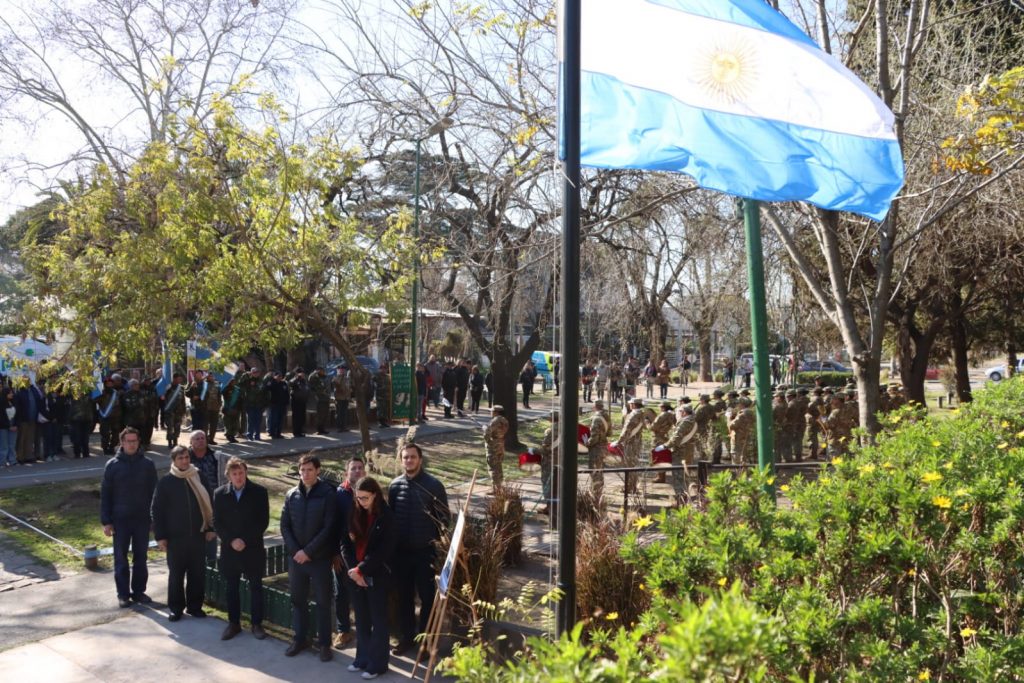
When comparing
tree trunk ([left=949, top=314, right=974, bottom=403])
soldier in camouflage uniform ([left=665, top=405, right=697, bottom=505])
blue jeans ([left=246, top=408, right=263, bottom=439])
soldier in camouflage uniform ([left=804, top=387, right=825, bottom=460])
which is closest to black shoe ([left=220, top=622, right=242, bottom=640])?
soldier in camouflage uniform ([left=665, top=405, right=697, bottom=505])

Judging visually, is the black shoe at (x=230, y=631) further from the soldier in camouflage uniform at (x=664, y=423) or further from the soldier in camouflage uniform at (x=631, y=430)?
the soldier in camouflage uniform at (x=664, y=423)

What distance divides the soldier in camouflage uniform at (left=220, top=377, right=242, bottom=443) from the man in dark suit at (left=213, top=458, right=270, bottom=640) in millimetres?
12210

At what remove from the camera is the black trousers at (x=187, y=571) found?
7941 mm

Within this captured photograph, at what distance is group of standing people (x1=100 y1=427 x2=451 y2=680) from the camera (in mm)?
6848

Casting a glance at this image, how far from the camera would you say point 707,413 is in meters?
15.6

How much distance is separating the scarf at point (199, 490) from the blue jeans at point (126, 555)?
0.71 metres

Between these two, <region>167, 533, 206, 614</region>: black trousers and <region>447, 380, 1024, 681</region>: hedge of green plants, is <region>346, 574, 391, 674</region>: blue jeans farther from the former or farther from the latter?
<region>447, 380, 1024, 681</region>: hedge of green plants

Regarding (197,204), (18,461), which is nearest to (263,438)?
(18,461)

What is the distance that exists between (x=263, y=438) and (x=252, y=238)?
9205 mm

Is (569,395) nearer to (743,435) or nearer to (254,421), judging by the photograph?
(743,435)

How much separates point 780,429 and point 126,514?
12.9m

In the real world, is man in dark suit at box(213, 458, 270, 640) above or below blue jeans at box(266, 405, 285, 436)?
below

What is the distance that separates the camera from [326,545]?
23.1 feet

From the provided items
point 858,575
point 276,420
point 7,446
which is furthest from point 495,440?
point 7,446
